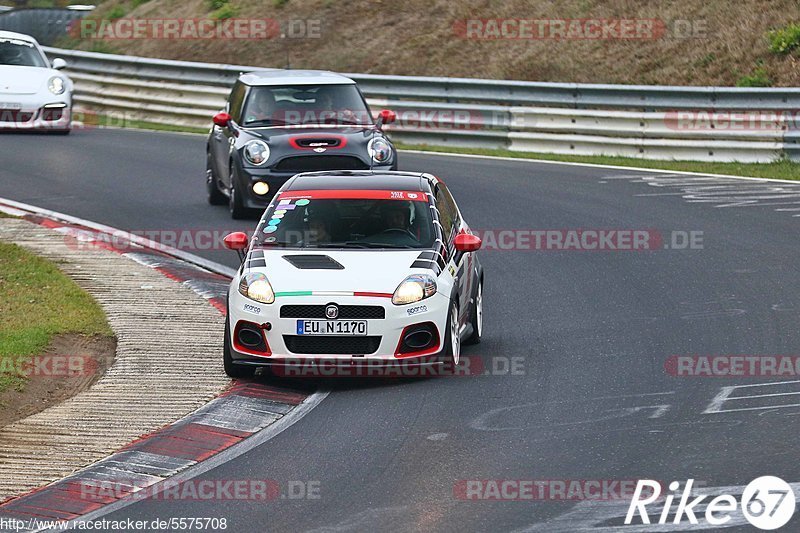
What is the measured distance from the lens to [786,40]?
24.3 metres

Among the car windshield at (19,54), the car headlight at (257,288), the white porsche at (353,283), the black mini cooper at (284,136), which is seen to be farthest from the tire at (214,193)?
the car headlight at (257,288)

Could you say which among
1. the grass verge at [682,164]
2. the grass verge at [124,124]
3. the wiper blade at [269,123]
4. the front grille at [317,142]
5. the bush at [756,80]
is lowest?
the grass verge at [682,164]

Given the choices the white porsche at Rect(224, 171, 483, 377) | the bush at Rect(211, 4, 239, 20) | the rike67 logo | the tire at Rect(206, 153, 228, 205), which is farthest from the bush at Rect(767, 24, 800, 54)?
the rike67 logo

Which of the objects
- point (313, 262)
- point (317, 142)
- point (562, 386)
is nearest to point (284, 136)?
point (317, 142)

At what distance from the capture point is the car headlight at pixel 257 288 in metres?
10.3

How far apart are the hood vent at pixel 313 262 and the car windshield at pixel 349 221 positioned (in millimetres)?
257

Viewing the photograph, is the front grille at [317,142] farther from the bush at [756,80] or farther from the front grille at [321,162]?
the bush at [756,80]

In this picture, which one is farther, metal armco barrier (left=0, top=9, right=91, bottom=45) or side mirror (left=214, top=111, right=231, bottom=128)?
metal armco barrier (left=0, top=9, right=91, bottom=45)

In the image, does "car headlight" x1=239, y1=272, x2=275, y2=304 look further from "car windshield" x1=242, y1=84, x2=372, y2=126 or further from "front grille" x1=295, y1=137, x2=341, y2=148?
"car windshield" x1=242, y1=84, x2=372, y2=126

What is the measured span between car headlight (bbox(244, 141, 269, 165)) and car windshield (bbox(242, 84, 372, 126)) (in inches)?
24.9

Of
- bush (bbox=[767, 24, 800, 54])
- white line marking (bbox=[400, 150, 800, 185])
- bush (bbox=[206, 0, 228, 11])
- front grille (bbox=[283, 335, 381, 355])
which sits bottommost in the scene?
front grille (bbox=[283, 335, 381, 355])

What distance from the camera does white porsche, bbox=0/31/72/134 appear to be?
78.8 feet

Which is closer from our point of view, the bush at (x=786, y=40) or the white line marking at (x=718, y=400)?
the white line marking at (x=718, y=400)

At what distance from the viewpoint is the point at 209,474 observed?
326 inches
